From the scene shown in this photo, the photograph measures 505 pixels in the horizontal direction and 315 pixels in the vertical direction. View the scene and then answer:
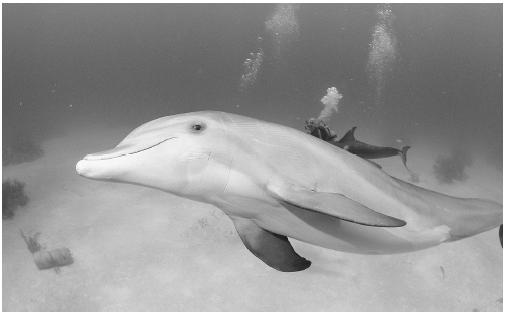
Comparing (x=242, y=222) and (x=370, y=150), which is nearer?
(x=242, y=222)

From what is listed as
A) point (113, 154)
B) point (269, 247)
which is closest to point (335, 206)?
point (269, 247)

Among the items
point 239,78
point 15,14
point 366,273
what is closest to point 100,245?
point 366,273

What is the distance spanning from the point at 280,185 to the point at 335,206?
350 mm

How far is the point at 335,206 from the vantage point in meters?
1.98

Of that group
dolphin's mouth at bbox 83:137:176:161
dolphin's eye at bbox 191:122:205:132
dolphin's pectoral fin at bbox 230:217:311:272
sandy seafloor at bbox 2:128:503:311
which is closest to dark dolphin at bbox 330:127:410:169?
dolphin's pectoral fin at bbox 230:217:311:272

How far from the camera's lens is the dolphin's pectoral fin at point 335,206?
1.92m

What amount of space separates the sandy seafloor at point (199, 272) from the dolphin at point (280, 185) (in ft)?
15.4

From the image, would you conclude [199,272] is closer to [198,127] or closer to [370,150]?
[370,150]

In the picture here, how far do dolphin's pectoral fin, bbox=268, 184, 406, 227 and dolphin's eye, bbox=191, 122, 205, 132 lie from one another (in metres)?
0.56

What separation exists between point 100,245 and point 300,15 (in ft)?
242

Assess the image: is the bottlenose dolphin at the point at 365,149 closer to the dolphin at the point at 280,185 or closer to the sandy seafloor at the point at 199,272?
the dolphin at the point at 280,185

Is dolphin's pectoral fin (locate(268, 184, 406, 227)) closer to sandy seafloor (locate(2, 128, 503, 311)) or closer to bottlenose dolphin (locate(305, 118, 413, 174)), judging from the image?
bottlenose dolphin (locate(305, 118, 413, 174))

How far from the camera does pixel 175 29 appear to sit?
326 feet

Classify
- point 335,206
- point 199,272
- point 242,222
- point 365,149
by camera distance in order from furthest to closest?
point 199,272 < point 365,149 < point 242,222 < point 335,206
